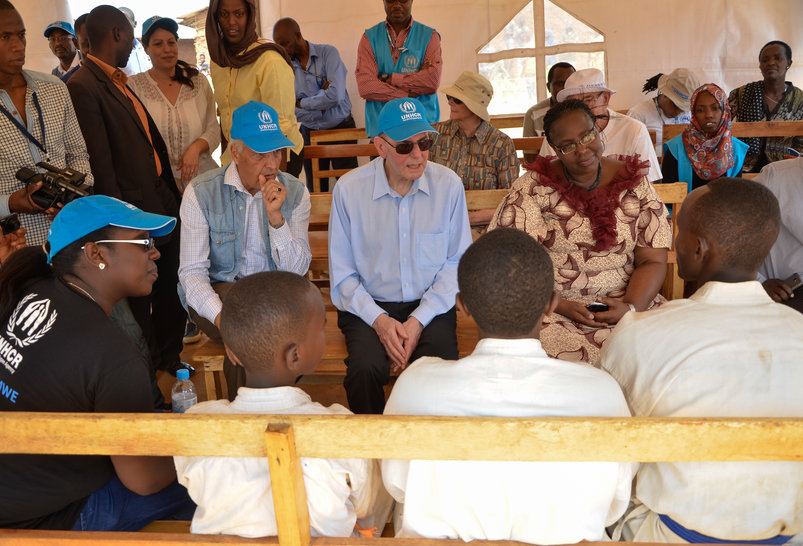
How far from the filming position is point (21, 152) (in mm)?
3340

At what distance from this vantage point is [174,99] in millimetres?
4363

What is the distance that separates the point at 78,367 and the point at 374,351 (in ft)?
4.26

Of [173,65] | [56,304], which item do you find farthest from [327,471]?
[173,65]

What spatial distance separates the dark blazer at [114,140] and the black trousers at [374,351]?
1.56 meters

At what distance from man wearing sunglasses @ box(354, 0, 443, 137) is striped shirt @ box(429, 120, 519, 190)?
A: 66 centimetres

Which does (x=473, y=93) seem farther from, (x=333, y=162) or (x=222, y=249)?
(x=333, y=162)

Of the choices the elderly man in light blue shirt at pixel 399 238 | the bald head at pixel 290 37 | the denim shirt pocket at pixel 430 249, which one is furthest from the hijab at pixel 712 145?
the bald head at pixel 290 37

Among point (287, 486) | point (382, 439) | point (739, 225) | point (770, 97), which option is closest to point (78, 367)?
point (287, 486)

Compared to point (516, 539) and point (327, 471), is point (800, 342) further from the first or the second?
point (327, 471)

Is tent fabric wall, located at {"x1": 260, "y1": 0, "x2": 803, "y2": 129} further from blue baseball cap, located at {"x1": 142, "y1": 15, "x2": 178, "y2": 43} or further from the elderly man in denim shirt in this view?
the elderly man in denim shirt

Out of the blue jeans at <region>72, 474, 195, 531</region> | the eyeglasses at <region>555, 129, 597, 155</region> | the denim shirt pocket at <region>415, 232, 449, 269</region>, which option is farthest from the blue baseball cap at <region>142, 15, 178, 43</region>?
the blue jeans at <region>72, 474, 195, 531</region>

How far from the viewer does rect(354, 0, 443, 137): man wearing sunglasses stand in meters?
5.13

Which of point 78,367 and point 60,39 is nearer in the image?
point 78,367

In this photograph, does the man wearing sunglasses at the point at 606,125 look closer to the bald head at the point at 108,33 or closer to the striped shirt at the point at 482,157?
the striped shirt at the point at 482,157
